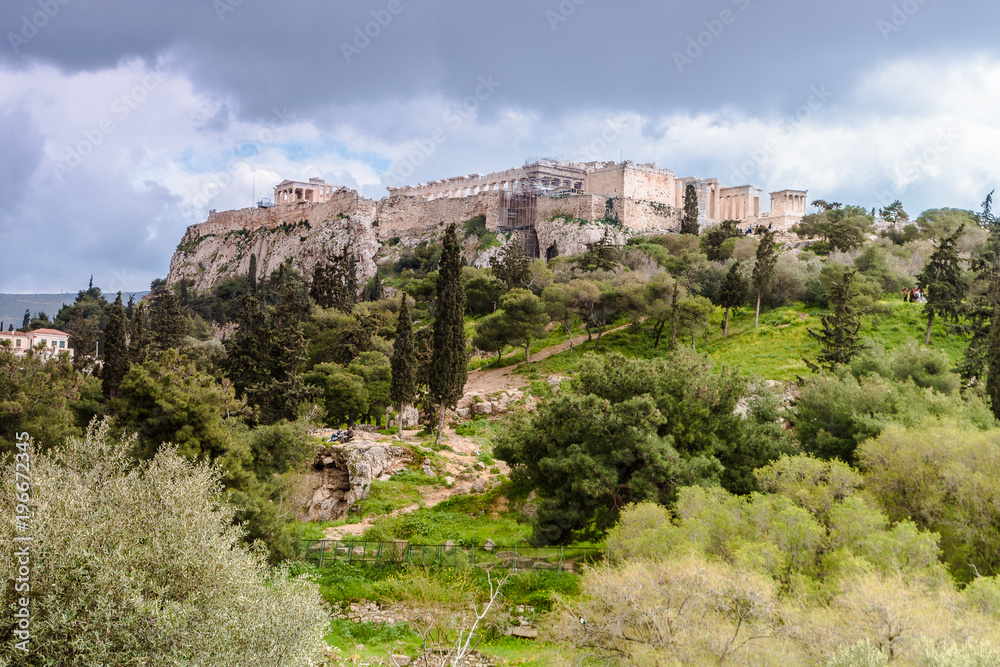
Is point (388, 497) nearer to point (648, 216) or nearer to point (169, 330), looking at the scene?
point (169, 330)

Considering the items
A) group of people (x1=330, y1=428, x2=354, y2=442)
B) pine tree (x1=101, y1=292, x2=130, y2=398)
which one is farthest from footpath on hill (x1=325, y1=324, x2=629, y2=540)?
pine tree (x1=101, y1=292, x2=130, y2=398)

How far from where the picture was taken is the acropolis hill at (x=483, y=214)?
231ft

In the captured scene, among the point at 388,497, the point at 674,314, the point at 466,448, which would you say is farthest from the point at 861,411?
the point at 674,314

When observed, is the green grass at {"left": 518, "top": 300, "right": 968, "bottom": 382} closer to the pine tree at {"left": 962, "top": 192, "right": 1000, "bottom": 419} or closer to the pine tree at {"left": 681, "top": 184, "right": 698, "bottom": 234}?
the pine tree at {"left": 962, "top": 192, "right": 1000, "bottom": 419}

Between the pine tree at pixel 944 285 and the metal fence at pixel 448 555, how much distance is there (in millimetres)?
24138

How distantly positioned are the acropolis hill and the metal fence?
4946 cm

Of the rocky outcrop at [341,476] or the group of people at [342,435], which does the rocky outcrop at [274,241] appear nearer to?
the group of people at [342,435]

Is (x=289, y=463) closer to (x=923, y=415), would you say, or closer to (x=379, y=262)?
(x=923, y=415)

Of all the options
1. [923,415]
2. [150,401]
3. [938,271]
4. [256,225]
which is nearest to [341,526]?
[150,401]

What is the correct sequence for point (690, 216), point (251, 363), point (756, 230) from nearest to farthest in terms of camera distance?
point (251, 363), point (690, 216), point (756, 230)

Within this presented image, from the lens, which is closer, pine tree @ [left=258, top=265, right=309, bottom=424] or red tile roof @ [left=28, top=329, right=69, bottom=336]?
pine tree @ [left=258, top=265, right=309, bottom=424]

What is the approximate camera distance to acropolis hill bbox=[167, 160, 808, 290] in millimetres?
70500

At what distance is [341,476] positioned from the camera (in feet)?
80.8

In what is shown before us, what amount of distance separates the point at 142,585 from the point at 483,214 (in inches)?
2746
